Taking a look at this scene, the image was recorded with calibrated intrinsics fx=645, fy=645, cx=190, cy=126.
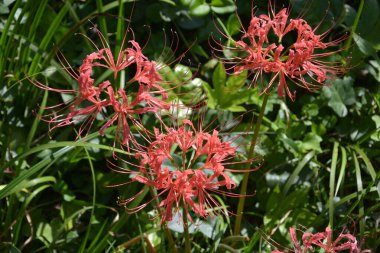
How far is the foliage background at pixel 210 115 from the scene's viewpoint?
2170 mm

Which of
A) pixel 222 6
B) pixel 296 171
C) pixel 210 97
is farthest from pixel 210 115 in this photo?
pixel 222 6

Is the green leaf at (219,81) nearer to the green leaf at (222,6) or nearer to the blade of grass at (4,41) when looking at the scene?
the green leaf at (222,6)

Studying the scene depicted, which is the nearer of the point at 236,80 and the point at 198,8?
the point at 236,80

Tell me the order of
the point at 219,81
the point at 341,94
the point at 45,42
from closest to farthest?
the point at 219,81, the point at 45,42, the point at 341,94

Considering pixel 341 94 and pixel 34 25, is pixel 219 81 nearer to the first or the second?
pixel 341 94

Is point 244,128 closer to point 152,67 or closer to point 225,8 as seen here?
point 225,8

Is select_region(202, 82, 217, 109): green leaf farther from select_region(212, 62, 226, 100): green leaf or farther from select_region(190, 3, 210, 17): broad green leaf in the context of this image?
select_region(190, 3, 210, 17): broad green leaf

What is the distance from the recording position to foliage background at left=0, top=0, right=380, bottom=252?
7.12ft

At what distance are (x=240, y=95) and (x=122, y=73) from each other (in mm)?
419

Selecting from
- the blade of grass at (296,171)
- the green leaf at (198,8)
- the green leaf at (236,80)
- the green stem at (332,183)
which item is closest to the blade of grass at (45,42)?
the green leaf at (198,8)

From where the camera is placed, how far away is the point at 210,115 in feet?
7.49

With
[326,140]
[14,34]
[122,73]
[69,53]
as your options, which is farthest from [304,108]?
[14,34]

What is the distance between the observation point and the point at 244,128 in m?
2.32

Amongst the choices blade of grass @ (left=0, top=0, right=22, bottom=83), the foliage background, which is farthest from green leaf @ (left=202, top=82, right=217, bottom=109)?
blade of grass @ (left=0, top=0, right=22, bottom=83)
